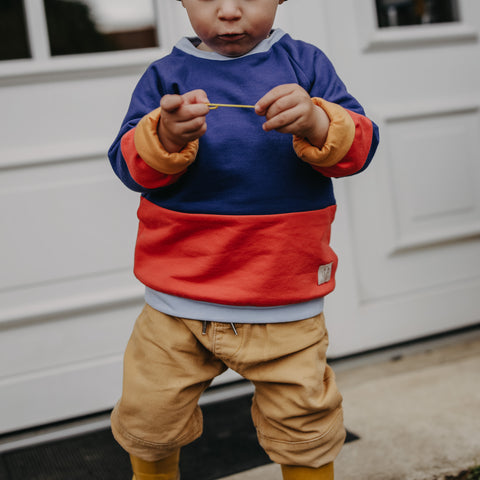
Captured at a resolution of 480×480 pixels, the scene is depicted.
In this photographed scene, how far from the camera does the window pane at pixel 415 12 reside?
1941 mm

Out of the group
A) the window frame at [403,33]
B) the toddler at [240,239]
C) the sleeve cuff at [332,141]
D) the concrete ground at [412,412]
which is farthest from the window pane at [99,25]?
the concrete ground at [412,412]

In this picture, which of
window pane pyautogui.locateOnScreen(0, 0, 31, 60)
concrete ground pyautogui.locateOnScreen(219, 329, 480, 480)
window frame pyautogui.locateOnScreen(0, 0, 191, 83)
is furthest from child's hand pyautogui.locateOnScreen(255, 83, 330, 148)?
window pane pyautogui.locateOnScreen(0, 0, 31, 60)

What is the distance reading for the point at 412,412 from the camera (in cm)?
158

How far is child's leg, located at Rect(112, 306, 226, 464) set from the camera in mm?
1031

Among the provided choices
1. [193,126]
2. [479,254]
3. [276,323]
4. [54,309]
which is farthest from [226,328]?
[479,254]

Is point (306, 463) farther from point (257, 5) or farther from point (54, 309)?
point (54, 309)

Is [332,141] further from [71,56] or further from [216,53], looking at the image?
[71,56]

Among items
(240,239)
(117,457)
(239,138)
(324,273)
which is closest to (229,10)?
(239,138)

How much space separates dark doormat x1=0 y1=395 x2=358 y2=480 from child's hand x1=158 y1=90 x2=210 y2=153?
2.66ft

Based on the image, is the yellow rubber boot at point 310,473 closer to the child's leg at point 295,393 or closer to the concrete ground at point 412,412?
the child's leg at point 295,393

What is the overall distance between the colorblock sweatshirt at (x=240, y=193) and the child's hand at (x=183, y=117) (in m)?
0.08

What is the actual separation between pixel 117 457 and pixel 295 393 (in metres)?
0.65

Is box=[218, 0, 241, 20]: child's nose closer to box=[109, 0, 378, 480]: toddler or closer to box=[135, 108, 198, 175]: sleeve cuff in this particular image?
box=[109, 0, 378, 480]: toddler

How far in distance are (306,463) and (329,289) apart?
0.28 metres
